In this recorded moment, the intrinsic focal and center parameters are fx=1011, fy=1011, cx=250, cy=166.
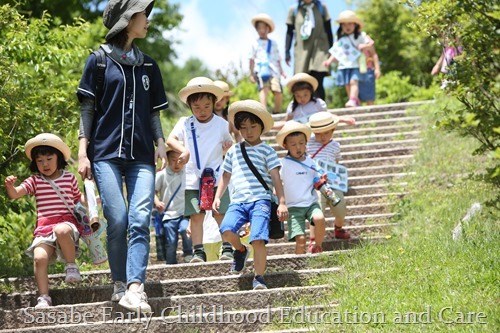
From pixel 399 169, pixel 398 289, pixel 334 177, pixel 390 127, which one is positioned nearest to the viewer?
pixel 398 289

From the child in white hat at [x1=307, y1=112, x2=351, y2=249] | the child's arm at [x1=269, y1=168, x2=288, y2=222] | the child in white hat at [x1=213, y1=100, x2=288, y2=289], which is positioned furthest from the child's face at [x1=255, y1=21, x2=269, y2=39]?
the child's arm at [x1=269, y1=168, x2=288, y2=222]

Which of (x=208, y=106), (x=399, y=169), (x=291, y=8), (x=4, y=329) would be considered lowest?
(x=4, y=329)

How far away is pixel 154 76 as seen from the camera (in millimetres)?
8586

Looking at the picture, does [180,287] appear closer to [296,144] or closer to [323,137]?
[296,144]

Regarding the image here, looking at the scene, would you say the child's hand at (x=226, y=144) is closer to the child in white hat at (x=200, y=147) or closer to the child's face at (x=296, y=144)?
the child in white hat at (x=200, y=147)

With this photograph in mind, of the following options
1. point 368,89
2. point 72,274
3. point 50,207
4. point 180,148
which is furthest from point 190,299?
point 368,89

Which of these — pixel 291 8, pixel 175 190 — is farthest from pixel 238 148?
pixel 291 8

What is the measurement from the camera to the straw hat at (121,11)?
324 inches

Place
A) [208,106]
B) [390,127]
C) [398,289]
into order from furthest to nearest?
1. [390,127]
2. [208,106]
3. [398,289]

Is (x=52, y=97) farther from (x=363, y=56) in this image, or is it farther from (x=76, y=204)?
(x=363, y=56)

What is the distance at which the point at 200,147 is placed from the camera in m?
10.4

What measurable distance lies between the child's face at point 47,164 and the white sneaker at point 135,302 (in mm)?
1732

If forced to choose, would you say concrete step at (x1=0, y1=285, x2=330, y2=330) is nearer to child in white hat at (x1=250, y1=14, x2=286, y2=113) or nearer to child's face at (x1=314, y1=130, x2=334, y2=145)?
child's face at (x1=314, y1=130, x2=334, y2=145)

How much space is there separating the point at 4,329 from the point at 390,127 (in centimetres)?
842
